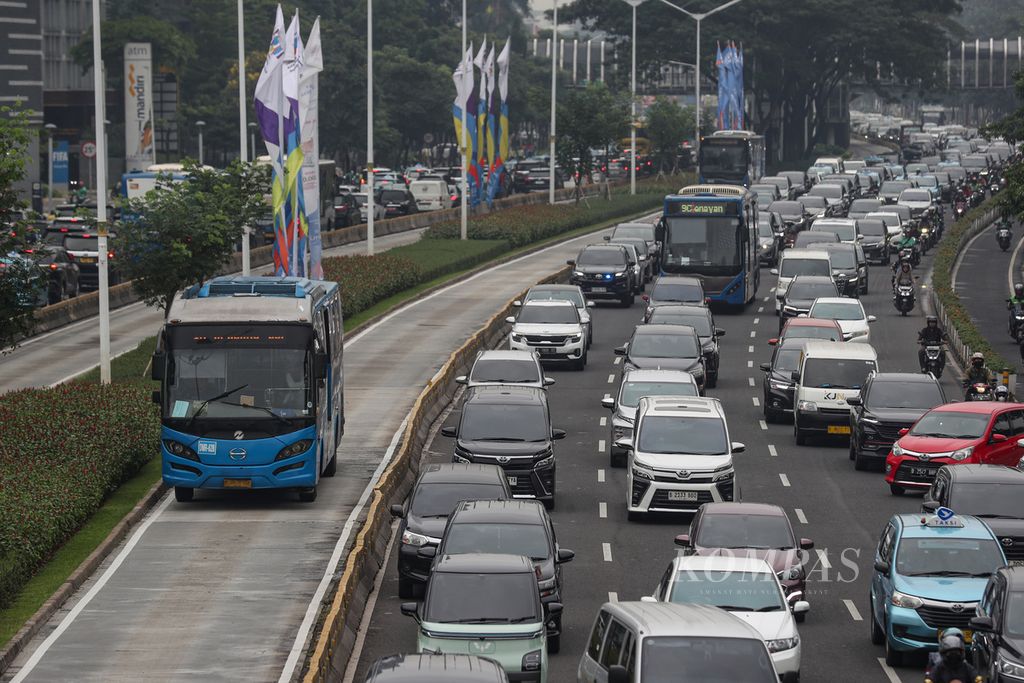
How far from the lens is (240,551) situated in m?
25.3

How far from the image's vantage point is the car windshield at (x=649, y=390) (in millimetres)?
34125

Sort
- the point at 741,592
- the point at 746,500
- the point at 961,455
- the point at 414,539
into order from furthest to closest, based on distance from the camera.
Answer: the point at 961,455, the point at 746,500, the point at 414,539, the point at 741,592

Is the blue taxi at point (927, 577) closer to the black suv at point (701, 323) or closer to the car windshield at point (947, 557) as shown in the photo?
the car windshield at point (947, 557)

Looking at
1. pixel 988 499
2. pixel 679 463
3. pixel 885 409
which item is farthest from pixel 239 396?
pixel 885 409

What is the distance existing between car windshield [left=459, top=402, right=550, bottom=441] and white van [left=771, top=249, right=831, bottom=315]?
25432mm

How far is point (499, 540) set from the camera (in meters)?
22.1

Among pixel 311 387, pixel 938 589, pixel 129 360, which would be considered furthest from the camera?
pixel 129 360

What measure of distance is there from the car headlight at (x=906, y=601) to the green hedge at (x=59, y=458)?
10387 millimetres

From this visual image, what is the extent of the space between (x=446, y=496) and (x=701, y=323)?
19.1 m

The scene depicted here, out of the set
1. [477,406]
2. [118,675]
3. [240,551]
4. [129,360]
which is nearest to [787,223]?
[129,360]

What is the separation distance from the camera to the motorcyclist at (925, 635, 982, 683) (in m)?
16.9

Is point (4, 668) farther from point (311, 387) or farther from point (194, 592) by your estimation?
point (311, 387)

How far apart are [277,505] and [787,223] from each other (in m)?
50.7

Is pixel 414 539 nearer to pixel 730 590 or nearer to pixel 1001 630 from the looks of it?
pixel 730 590
